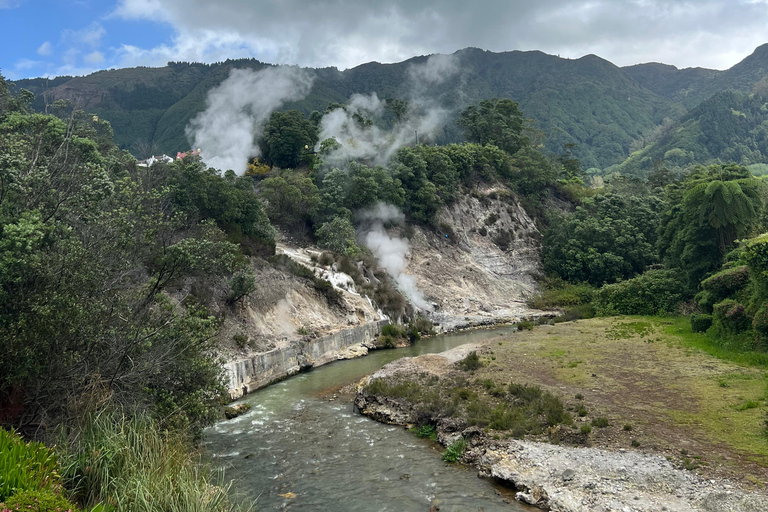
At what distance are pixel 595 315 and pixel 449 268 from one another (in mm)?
15479

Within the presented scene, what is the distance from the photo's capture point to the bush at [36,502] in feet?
17.0

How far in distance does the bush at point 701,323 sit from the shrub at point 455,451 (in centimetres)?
1857

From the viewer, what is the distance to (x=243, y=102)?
74.9m

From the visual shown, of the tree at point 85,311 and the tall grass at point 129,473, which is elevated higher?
the tree at point 85,311

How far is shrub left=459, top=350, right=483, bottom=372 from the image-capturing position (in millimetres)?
21014

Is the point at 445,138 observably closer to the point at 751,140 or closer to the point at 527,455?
the point at 751,140

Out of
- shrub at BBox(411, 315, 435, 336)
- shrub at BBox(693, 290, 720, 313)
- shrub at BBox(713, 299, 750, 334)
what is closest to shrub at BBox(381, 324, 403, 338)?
shrub at BBox(411, 315, 435, 336)

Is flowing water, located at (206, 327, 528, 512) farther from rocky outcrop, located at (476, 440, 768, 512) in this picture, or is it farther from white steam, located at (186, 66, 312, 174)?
white steam, located at (186, 66, 312, 174)

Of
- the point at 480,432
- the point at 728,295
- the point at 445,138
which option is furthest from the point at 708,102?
the point at 480,432

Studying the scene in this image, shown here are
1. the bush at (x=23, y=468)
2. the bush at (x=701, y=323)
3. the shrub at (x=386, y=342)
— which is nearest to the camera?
the bush at (x=23, y=468)

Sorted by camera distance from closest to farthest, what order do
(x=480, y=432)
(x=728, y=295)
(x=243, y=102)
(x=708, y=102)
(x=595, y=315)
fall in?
1. (x=480, y=432)
2. (x=728, y=295)
3. (x=595, y=315)
4. (x=243, y=102)
5. (x=708, y=102)

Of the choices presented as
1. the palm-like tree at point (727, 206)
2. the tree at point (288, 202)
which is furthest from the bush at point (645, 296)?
the tree at point (288, 202)

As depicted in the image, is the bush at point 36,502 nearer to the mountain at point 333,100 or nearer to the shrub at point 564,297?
the shrub at point 564,297

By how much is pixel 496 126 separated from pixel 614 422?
6330 centimetres
